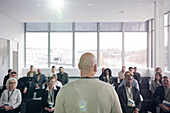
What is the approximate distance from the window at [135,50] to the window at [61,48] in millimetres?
4604

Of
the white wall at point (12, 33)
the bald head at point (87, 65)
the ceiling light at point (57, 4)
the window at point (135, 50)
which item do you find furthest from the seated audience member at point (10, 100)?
the window at point (135, 50)

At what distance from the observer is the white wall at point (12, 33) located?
10.2 meters

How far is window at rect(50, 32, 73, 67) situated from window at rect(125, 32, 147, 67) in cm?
460

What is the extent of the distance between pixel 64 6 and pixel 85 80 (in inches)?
301

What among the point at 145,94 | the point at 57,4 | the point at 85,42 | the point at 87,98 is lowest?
the point at 145,94

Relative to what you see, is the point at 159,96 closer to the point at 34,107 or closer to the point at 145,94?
the point at 145,94

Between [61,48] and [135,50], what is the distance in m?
6.02

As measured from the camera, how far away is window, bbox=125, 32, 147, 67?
45.1ft

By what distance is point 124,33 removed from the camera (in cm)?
1373

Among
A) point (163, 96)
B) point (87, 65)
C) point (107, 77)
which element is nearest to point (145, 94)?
point (163, 96)

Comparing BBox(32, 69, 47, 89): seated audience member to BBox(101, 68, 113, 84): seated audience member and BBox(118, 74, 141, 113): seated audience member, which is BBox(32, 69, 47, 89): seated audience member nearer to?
BBox(101, 68, 113, 84): seated audience member

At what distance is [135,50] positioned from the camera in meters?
13.9

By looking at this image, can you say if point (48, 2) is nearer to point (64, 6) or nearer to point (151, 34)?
point (64, 6)

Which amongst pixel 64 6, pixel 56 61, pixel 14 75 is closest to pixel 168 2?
pixel 64 6
